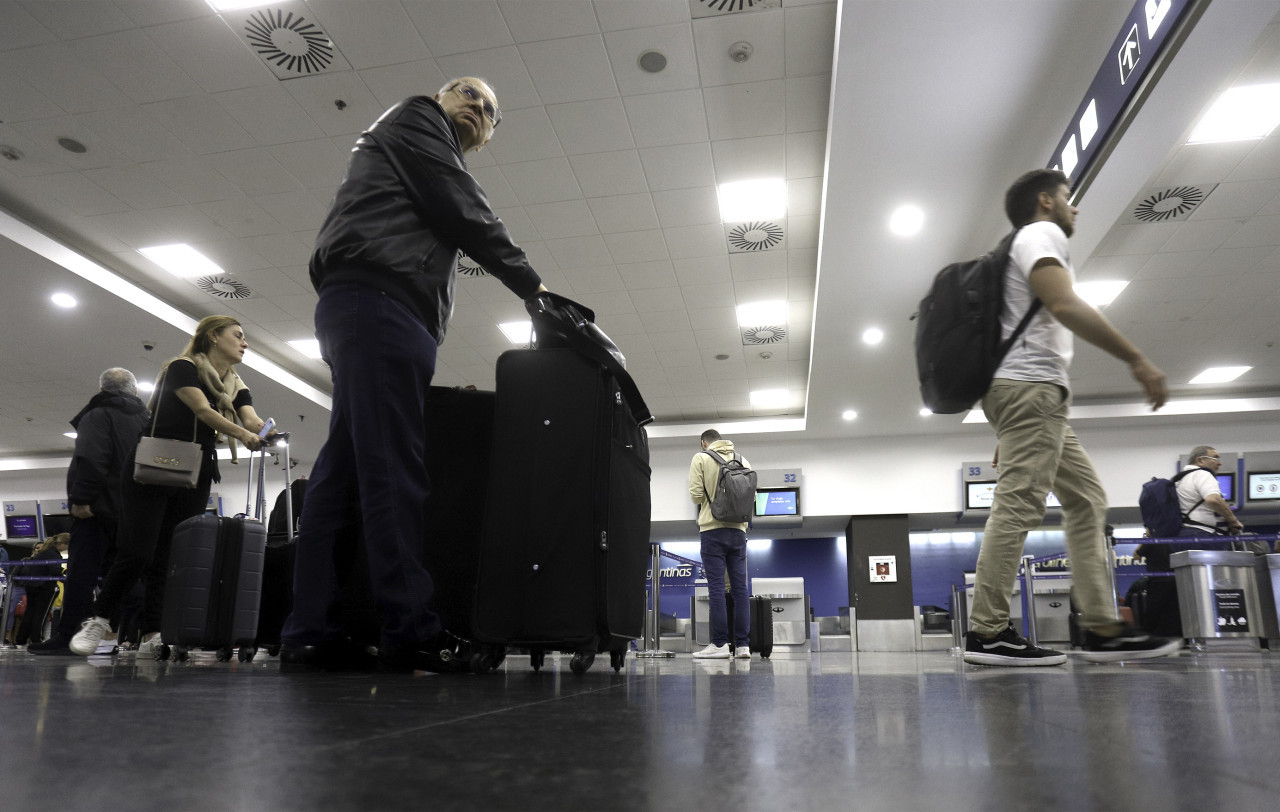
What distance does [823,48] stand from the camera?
16.5 feet

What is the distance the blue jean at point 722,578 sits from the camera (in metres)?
5.52

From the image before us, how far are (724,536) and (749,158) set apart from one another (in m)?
2.86

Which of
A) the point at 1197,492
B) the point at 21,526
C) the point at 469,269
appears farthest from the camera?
the point at 21,526

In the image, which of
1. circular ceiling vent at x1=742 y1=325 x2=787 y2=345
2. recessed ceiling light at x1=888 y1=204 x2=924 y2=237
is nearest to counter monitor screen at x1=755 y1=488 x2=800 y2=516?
circular ceiling vent at x1=742 y1=325 x2=787 y2=345

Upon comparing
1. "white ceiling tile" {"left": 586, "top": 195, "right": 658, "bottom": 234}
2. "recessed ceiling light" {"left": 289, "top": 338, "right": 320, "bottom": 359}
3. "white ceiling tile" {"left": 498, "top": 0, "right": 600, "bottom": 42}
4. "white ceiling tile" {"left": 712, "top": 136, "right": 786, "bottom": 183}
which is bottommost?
"recessed ceiling light" {"left": 289, "top": 338, "right": 320, "bottom": 359}

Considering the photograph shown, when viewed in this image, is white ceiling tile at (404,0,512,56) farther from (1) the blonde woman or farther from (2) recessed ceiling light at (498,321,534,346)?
(2) recessed ceiling light at (498,321,534,346)

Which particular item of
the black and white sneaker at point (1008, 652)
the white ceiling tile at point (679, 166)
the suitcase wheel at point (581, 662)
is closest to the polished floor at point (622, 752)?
the suitcase wheel at point (581, 662)

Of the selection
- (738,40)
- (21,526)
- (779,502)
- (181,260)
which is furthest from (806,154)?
(21,526)

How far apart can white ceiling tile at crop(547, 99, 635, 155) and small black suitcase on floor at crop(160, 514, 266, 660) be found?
3716mm

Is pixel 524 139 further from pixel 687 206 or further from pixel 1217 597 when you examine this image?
pixel 1217 597

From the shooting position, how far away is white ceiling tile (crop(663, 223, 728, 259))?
718cm

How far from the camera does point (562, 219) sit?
7.01 meters

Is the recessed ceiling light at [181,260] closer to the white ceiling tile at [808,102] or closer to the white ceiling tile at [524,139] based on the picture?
the white ceiling tile at [524,139]

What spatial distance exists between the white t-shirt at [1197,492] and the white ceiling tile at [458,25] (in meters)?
6.32
